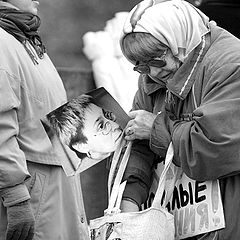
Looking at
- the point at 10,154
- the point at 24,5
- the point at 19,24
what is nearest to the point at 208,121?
the point at 10,154

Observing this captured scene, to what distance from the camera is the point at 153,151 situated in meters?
2.98

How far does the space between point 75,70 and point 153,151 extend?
12.4 feet

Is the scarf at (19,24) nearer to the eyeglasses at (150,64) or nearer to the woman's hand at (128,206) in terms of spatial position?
the eyeglasses at (150,64)

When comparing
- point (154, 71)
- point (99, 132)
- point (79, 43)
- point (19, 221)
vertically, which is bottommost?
point (79, 43)

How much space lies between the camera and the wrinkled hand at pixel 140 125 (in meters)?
2.97

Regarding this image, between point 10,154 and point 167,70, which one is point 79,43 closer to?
point 10,154

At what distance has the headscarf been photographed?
9.25ft

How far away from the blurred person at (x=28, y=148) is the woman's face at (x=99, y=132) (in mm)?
562

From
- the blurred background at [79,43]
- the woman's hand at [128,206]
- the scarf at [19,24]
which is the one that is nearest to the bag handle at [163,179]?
the woman's hand at [128,206]

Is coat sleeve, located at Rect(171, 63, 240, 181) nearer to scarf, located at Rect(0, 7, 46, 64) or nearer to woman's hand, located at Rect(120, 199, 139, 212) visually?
woman's hand, located at Rect(120, 199, 139, 212)

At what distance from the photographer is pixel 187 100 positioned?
9.53 feet

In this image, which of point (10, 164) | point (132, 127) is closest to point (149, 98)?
point (132, 127)

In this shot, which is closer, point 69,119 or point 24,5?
point 69,119

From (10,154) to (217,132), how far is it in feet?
3.82
